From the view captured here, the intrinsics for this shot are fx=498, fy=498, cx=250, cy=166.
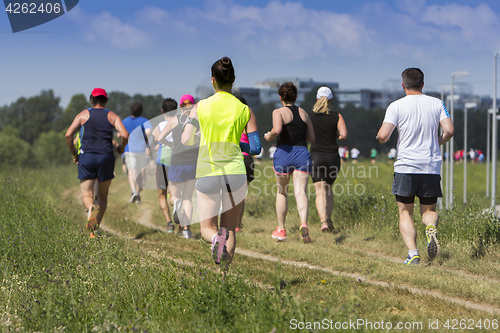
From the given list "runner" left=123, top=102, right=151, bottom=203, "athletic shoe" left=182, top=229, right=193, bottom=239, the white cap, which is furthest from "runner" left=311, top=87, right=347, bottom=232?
"runner" left=123, top=102, right=151, bottom=203

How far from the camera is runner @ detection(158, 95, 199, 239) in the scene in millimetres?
7027

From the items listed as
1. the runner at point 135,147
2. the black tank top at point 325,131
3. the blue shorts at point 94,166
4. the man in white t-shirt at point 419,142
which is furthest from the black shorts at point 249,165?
the runner at point 135,147

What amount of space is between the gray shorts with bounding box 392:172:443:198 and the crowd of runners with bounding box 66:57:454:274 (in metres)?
0.01

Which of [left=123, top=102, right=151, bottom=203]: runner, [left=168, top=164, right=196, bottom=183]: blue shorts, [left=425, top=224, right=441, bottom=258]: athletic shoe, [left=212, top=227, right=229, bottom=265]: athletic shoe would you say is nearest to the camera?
[left=212, top=227, right=229, bottom=265]: athletic shoe

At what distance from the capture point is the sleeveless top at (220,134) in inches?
164

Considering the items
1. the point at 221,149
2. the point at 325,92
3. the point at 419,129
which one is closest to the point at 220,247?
the point at 221,149

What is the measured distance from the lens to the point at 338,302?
3777 millimetres

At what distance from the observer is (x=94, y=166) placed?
269 inches

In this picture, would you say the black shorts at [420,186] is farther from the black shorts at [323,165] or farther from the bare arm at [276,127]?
the black shorts at [323,165]

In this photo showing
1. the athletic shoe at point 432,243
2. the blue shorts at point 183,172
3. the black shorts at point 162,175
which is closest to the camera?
the athletic shoe at point 432,243

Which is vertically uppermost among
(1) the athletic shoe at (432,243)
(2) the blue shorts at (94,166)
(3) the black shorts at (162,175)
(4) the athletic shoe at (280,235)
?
(2) the blue shorts at (94,166)

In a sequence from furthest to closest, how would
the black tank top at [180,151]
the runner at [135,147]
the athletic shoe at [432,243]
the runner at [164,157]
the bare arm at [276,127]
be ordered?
the runner at [135,147]
the runner at [164,157]
the black tank top at [180,151]
the bare arm at [276,127]
the athletic shoe at [432,243]

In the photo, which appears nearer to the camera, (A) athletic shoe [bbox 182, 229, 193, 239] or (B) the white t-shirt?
(B) the white t-shirt

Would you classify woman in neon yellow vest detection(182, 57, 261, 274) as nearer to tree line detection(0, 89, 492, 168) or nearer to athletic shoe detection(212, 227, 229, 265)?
athletic shoe detection(212, 227, 229, 265)
